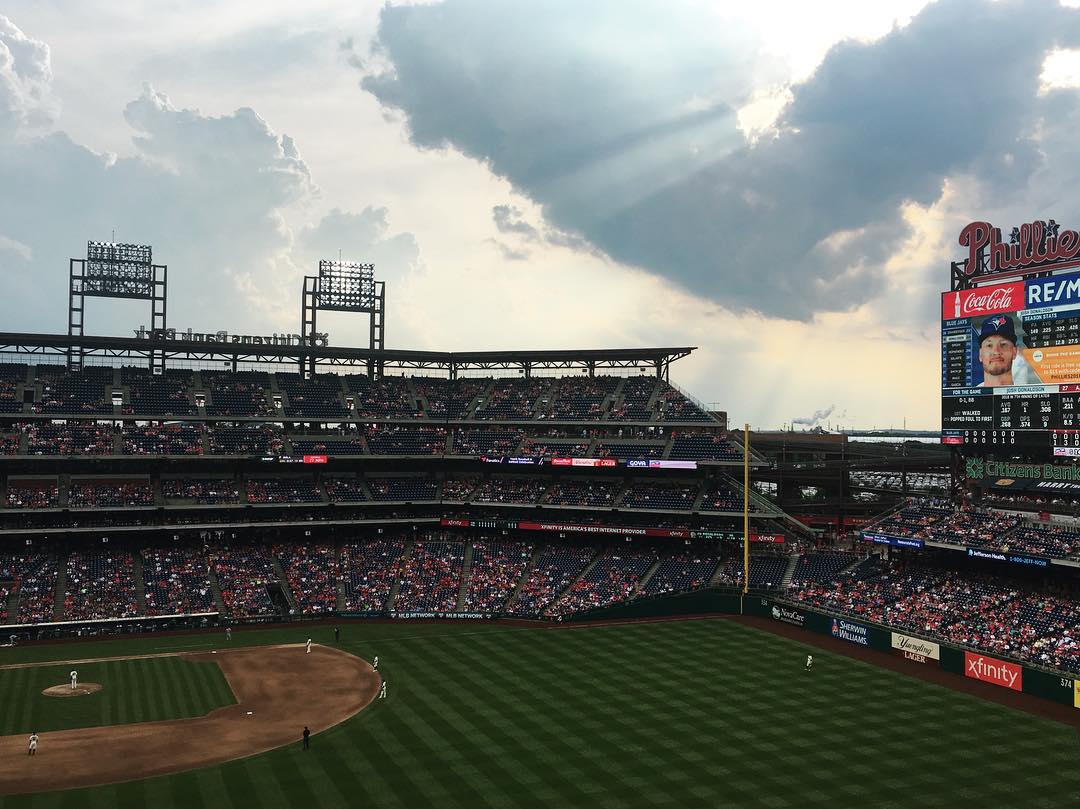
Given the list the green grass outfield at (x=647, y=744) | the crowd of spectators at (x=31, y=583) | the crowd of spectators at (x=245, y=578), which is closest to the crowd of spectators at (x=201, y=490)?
the crowd of spectators at (x=245, y=578)

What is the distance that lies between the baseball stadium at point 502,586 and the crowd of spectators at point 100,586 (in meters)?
0.24

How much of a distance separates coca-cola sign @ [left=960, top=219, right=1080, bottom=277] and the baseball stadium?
21 centimetres

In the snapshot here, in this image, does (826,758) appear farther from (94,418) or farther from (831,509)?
(94,418)

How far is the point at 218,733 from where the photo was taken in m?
35.7

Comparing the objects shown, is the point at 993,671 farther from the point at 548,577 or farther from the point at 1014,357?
the point at 548,577

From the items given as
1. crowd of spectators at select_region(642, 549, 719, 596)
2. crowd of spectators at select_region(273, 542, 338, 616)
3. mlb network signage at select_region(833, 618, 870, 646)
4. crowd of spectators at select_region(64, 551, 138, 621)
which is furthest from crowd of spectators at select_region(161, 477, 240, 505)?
mlb network signage at select_region(833, 618, 870, 646)

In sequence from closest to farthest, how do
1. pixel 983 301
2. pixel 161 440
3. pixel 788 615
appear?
pixel 983 301 < pixel 788 615 < pixel 161 440

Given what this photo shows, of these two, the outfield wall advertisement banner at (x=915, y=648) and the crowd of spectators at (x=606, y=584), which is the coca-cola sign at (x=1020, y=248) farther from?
the crowd of spectators at (x=606, y=584)

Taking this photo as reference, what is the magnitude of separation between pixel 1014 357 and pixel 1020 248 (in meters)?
6.39

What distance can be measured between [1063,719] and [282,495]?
55587 millimetres

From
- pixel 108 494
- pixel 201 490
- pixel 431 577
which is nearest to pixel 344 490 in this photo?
pixel 201 490

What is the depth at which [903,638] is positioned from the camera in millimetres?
46750

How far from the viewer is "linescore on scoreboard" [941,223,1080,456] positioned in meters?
45.2

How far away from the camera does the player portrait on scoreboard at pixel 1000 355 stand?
47.4 m
